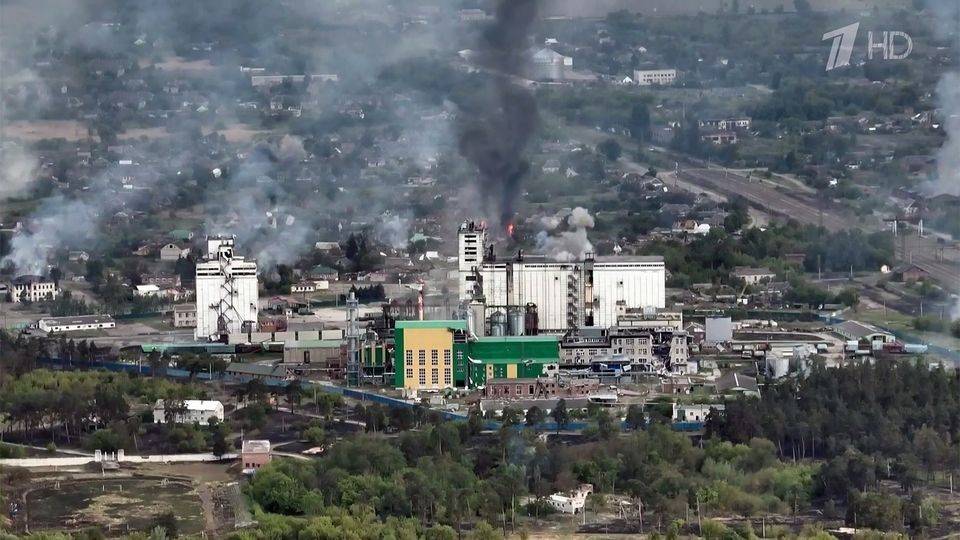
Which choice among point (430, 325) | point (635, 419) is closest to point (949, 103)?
point (430, 325)

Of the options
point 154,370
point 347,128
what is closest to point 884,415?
point 154,370

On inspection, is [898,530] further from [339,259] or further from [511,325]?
[339,259]

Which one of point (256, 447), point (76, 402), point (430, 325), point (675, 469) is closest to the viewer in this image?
point (675, 469)

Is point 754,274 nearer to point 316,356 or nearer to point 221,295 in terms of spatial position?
point 221,295

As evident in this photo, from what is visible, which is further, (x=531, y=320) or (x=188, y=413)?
(x=531, y=320)

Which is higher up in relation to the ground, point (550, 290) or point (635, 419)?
point (550, 290)

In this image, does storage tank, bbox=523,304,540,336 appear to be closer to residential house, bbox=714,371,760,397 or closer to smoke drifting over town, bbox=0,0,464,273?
residential house, bbox=714,371,760,397
